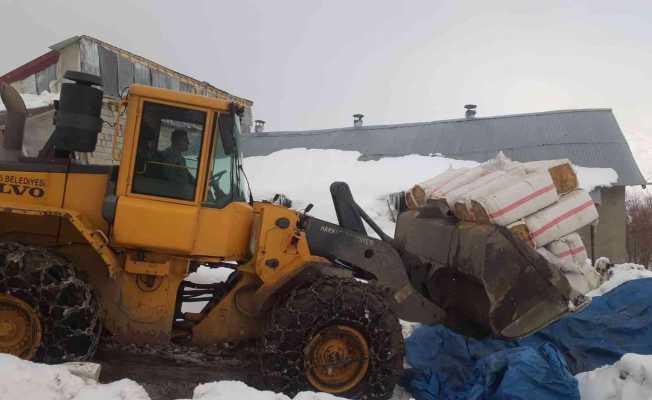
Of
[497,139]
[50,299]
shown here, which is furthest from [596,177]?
[50,299]

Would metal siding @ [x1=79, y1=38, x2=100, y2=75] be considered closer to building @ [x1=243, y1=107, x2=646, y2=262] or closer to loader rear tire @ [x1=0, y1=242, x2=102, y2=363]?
building @ [x1=243, y1=107, x2=646, y2=262]

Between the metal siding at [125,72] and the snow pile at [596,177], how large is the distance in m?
16.0

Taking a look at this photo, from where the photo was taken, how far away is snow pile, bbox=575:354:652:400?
13.0 feet

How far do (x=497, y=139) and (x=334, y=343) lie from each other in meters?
18.1

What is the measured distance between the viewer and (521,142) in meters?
20.4

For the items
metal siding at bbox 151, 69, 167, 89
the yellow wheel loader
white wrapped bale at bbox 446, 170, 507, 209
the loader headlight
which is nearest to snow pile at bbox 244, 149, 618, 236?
metal siding at bbox 151, 69, 167, 89

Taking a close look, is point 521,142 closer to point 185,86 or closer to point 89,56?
point 185,86

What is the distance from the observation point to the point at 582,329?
5.70m

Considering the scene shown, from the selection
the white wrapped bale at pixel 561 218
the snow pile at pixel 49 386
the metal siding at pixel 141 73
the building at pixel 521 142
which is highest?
the metal siding at pixel 141 73

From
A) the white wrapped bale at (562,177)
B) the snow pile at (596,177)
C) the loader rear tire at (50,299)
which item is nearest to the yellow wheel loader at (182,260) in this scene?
the loader rear tire at (50,299)

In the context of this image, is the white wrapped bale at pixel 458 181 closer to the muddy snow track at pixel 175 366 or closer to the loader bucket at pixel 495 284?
A: the loader bucket at pixel 495 284

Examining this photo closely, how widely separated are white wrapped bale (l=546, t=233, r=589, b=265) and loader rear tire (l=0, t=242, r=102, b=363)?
402 cm

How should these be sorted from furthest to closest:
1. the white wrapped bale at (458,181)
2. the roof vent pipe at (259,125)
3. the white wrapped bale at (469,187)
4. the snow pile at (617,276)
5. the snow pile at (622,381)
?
the roof vent pipe at (259,125) → the snow pile at (617,276) → the white wrapped bale at (458,181) → the white wrapped bale at (469,187) → the snow pile at (622,381)

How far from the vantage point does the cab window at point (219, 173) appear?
4484mm
